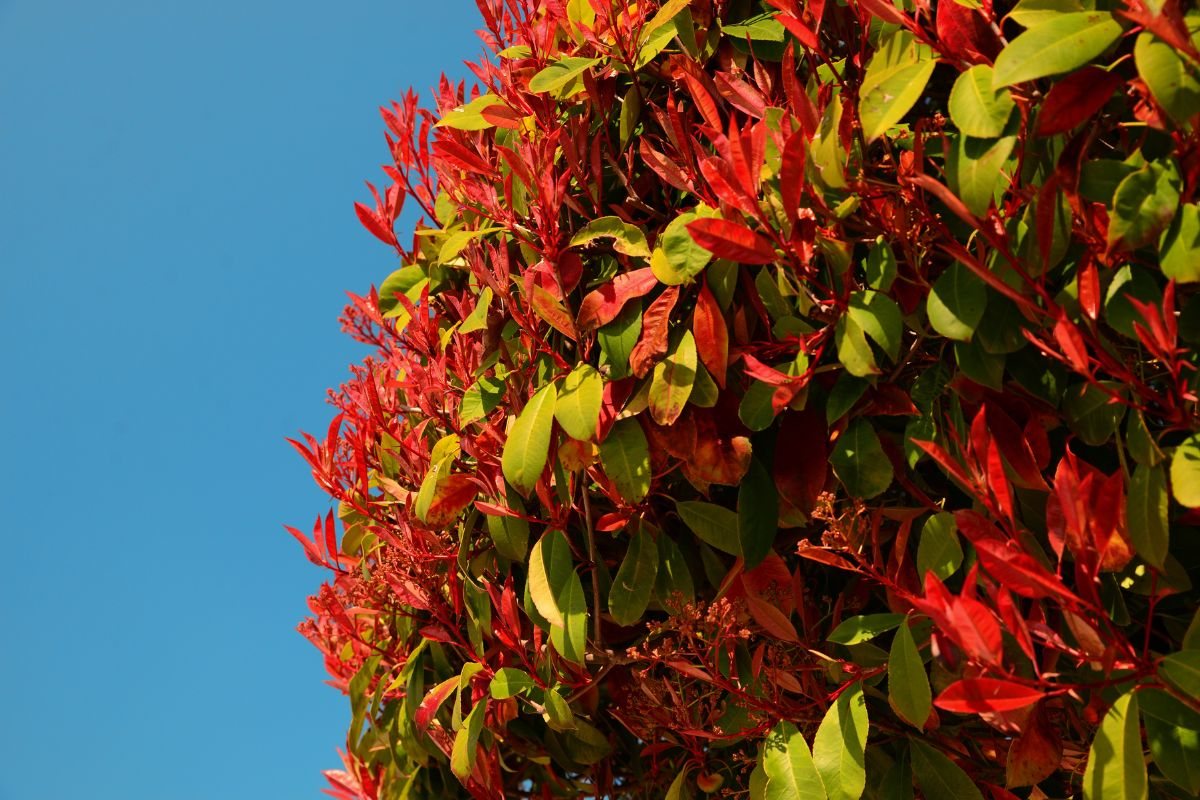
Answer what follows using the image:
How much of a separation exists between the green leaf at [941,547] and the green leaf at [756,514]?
23 centimetres

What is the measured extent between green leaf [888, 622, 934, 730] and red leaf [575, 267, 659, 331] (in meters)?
0.63

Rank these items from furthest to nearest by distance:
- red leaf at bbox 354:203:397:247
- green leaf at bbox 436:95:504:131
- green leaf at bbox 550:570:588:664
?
red leaf at bbox 354:203:397:247, green leaf at bbox 436:95:504:131, green leaf at bbox 550:570:588:664

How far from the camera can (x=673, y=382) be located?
1.58 metres

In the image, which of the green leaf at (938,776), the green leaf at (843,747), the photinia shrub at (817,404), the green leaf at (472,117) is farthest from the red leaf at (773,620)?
the green leaf at (472,117)

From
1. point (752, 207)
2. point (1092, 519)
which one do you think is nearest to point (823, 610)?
point (1092, 519)

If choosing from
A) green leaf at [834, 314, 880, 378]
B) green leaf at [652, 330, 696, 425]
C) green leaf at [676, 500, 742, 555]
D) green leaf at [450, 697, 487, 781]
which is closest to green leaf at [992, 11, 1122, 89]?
green leaf at [834, 314, 880, 378]

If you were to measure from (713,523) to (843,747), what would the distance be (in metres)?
0.39

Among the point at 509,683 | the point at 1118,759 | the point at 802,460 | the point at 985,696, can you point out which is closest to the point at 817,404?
the point at 802,460

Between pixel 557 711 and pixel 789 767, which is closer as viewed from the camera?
pixel 789 767

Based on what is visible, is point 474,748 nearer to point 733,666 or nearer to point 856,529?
point 733,666

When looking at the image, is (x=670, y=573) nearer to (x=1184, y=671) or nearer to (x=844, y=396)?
(x=844, y=396)

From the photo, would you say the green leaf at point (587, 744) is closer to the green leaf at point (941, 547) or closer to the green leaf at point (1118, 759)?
the green leaf at point (941, 547)

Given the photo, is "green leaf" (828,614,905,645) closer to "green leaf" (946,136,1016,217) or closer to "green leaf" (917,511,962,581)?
"green leaf" (917,511,962,581)

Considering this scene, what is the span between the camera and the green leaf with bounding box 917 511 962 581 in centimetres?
148
